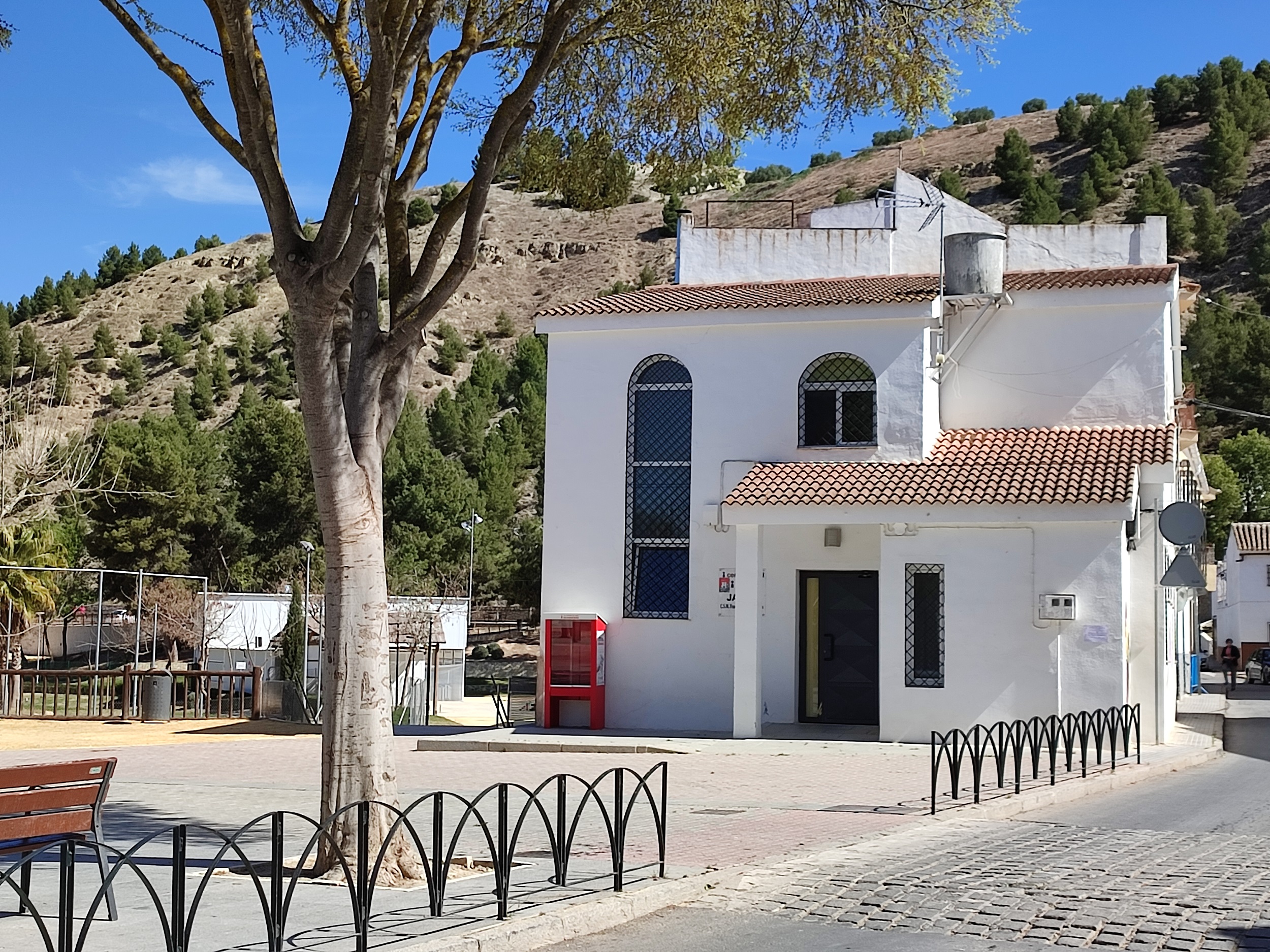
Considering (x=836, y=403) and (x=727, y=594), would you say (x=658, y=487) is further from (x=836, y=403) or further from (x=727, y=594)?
(x=836, y=403)

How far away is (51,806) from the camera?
7.73 m

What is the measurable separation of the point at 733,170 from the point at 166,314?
124m

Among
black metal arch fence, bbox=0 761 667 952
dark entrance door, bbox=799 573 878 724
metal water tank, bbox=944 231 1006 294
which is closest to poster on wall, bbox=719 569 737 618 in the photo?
dark entrance door, bbox=799 573 878 724

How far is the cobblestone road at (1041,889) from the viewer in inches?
304

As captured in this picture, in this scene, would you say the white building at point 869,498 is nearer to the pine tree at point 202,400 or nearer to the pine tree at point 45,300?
the pine tree at point 202,400

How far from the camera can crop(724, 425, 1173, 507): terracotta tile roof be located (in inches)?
809

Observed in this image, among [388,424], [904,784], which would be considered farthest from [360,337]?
[904,784]

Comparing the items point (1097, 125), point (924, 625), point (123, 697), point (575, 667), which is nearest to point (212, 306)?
point (1097, 125)

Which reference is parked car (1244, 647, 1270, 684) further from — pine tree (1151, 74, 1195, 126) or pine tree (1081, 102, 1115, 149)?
pine tree (1151, 74, 1195, 126)

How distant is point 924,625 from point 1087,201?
297ft

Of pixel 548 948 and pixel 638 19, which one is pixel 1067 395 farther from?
pixel 548 948

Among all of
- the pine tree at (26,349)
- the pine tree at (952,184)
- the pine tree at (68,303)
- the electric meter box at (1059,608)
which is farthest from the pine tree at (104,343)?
the electric meter box at (1059,608)

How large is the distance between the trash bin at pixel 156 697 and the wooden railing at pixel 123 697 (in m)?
0.09

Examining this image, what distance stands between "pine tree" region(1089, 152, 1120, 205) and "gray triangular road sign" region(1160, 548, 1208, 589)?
9441 cm
